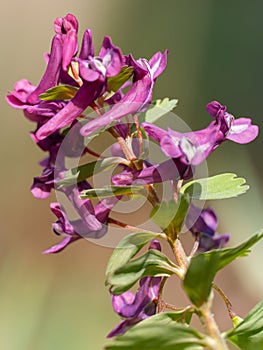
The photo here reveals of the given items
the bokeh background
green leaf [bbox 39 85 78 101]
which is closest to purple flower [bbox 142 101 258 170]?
green leaf [bbox 39 85 78 101]

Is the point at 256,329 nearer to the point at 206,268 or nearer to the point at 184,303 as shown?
the point at 206,268

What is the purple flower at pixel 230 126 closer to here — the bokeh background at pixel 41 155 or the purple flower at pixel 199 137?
the purple flower at pixel 199 137

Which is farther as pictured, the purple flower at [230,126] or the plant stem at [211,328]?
the purple flower at [230,126]

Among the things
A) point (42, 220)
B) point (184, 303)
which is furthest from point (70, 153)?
point (42, 220)

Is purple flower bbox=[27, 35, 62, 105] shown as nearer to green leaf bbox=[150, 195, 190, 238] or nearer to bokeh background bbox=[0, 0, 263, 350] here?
green leaf bbox=[150, 195, 190, 238]

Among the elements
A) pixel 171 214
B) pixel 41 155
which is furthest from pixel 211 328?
pixel 41 155

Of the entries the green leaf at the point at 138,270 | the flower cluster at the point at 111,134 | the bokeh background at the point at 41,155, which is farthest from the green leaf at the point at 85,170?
the bokeh background at the point at 41,155

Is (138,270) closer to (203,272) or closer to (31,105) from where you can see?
(203,272)
